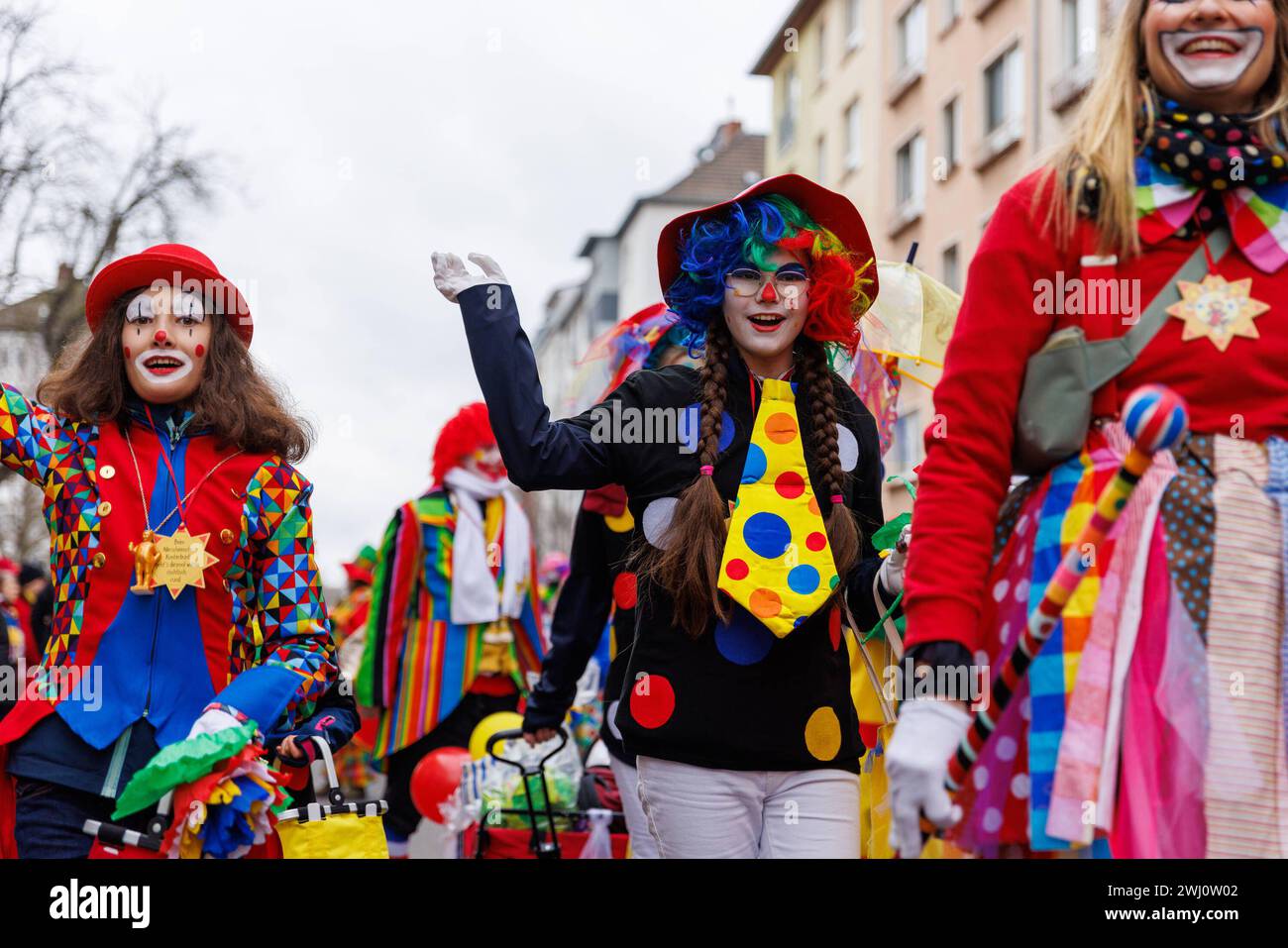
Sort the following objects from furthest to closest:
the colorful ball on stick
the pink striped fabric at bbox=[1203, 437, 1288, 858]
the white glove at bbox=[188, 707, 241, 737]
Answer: the white glove at bbox=[188, 707, 241, 737], the pink striped fabric at bbox=[1203, 437, 1288, 858], the colorful ball on stick

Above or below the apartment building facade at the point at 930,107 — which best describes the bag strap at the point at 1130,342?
below

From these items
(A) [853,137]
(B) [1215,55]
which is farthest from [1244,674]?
(A) [853,137]

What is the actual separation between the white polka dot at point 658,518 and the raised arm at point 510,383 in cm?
17

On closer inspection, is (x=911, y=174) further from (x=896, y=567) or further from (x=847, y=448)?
(x=896, y=567)

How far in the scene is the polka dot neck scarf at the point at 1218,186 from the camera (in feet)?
8.68

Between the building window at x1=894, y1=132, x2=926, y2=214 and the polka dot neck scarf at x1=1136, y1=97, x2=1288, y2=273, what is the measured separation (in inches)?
1053

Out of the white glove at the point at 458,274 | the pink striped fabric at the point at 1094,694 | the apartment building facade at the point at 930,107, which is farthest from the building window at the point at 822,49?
the pink striped fabric at the point at 1094,694

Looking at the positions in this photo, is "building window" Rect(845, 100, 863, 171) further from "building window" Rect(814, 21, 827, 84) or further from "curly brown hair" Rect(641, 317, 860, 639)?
"curly brown hair" Rect(641, 317, 860, 639)

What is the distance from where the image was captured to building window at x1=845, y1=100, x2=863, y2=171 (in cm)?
3409

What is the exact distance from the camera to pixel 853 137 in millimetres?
34844

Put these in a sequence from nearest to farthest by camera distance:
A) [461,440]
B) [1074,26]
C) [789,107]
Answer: [461,440]
[1074,26]
[789,107]

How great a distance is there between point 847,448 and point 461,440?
4808 millimetres

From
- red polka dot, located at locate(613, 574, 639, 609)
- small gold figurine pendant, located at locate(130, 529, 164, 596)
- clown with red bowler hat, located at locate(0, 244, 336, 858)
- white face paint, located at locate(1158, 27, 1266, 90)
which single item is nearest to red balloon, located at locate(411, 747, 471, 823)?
red polka dot, located at locate(613, 574, 639, 609)

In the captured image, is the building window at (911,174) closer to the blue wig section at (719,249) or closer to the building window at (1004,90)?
the building window at (1004,90)
